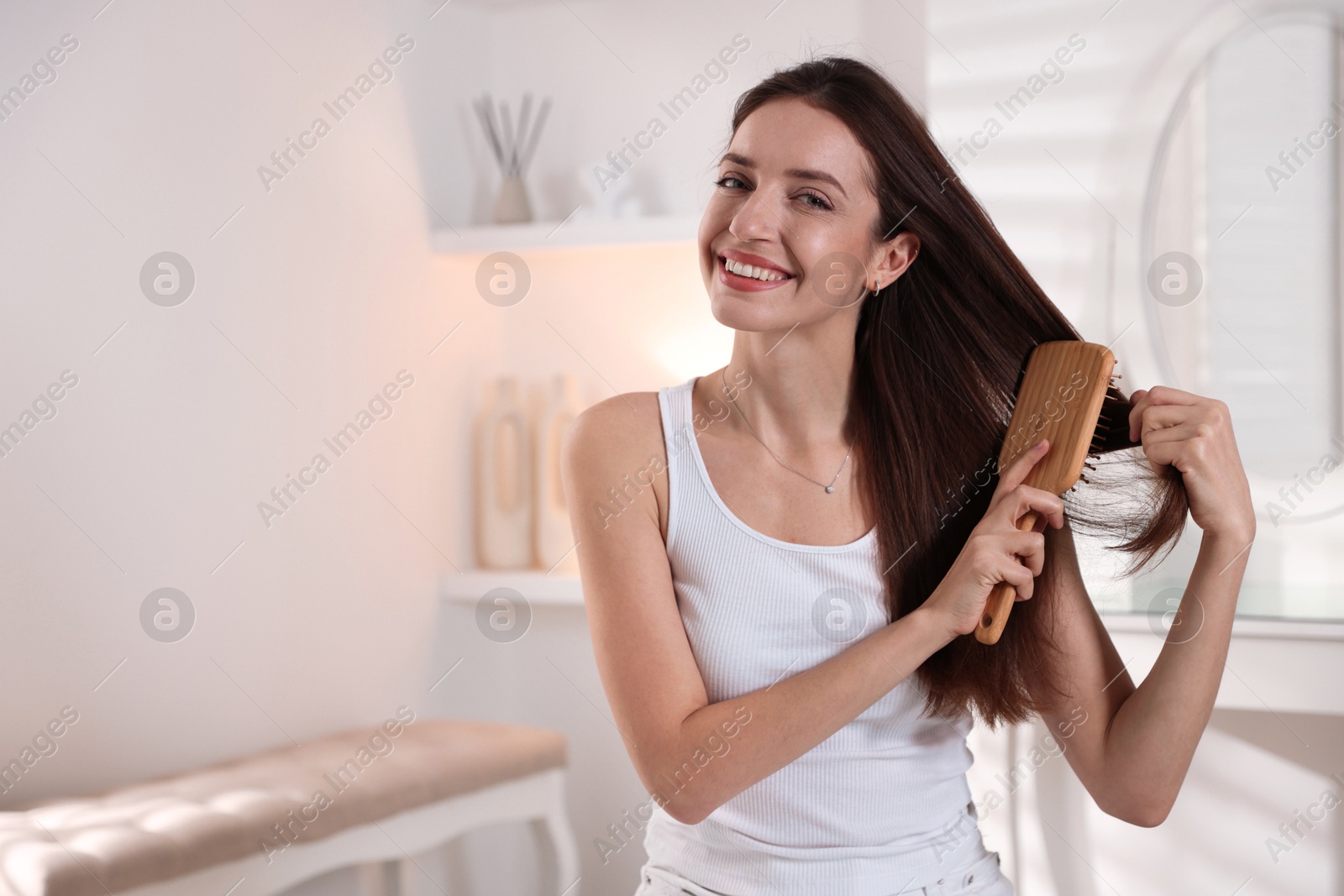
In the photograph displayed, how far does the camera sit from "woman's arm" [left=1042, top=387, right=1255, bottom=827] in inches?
29.0

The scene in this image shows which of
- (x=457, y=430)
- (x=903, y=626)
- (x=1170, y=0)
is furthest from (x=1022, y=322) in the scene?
(x=457, y=430)

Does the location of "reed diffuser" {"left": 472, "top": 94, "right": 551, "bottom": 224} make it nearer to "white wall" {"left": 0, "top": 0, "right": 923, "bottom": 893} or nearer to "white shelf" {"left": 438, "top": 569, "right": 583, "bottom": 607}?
"white wall" {"left": 0, "top": 0, "right": 923, "bottom": 893}

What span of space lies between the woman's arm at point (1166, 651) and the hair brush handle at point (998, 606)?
100mm

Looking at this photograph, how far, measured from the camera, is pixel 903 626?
737mm

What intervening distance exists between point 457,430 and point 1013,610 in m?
1.34

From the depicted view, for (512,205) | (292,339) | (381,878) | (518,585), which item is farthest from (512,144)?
(381,878)

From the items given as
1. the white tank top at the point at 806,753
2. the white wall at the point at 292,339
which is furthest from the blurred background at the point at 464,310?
the white tank top at the point at 806,753

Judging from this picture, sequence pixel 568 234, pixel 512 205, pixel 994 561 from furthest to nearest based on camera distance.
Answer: pixel 512 205
pixel 568 234
pixel 994 561

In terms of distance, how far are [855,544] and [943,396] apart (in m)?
0.15

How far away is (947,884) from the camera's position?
81 cm

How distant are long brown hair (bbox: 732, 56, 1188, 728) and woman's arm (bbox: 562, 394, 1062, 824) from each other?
9 centimetres

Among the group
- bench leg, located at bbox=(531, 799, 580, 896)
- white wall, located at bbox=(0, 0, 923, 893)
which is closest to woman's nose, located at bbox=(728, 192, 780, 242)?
A: white wall, located at bbox=(0, 0, 923, 893)

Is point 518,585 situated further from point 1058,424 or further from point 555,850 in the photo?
point 1058,424

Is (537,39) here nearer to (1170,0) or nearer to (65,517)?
(1170,0)
